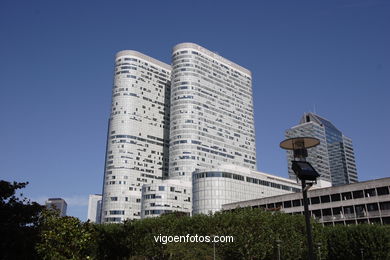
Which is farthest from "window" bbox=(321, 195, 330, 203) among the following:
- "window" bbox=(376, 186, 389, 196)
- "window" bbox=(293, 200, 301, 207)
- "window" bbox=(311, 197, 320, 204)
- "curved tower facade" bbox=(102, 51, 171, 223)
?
"curved tower facade" bbox=(102, 51, 171, 223)

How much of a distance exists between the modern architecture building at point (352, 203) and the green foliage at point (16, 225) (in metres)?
52.5

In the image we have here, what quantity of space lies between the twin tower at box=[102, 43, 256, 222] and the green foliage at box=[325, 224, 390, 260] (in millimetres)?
90445

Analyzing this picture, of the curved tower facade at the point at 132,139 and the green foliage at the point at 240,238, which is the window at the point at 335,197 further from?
the curved tower facade at the point at 132,139

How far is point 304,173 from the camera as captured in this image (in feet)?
41.3

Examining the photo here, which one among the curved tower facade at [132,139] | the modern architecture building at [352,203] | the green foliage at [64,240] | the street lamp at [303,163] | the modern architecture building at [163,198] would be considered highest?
the curved tower facade at [132,139]

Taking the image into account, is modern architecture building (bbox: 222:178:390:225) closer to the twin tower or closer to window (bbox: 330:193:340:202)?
window (bbox: 330:193:340:202)

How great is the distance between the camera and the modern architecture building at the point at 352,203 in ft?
261

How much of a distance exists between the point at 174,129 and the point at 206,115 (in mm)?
18210

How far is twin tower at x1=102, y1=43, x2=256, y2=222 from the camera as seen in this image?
162250 millimetres

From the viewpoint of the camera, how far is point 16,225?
102ft

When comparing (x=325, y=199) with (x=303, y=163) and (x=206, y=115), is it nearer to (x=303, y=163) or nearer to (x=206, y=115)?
(x=303, y=163)

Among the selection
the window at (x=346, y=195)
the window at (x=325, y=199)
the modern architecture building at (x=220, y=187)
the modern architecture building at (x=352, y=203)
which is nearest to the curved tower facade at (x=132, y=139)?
the modern architecture building at (x=220, y=187)

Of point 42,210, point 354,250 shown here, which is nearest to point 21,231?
point 42,210

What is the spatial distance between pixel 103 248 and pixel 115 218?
127111mm
